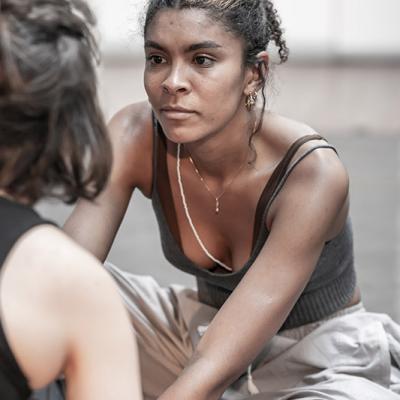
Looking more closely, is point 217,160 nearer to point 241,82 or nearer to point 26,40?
point 241,82

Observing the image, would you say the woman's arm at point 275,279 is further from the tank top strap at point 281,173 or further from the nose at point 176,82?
the nose at point 176,82

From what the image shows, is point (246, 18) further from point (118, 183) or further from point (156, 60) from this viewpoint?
point (118, 183)

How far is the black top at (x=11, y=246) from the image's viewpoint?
136 cm

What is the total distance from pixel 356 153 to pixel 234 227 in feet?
12.0

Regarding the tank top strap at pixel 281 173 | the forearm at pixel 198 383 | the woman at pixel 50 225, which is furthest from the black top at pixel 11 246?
the tank top strap at pixel 281 173

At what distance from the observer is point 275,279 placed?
7.68ft

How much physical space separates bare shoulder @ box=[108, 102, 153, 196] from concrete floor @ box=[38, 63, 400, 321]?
0.79 ft

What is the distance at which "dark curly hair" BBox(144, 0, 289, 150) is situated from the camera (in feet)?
7.87

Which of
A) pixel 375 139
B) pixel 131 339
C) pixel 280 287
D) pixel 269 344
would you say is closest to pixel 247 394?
pixel 269 344

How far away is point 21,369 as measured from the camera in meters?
1.38

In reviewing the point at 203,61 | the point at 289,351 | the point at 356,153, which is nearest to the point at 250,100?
the point at 203,61

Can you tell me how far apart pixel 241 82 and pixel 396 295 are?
1716mm

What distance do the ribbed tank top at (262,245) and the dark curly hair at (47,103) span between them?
1056mm

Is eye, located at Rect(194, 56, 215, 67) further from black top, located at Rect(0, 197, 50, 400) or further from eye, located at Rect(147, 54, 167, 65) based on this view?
black top, located at Rect(0, 197, 50, 400)
